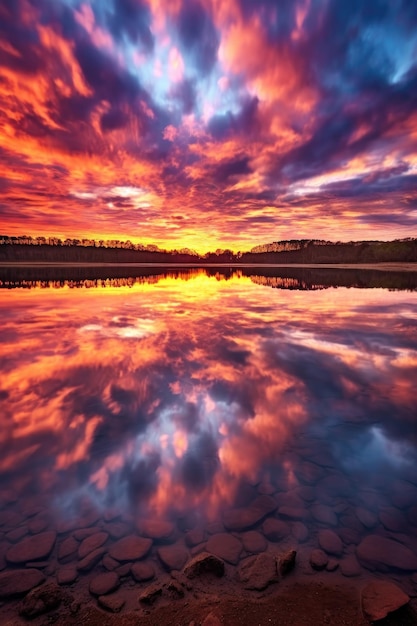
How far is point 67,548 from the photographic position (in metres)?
4.07

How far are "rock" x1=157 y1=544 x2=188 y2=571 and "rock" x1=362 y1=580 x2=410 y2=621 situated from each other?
1.90 metres

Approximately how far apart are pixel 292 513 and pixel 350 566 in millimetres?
950

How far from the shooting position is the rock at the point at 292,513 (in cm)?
462

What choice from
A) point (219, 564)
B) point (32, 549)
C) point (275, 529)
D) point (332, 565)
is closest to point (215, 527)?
point (219, 564)

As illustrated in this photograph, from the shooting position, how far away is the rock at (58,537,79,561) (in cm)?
396

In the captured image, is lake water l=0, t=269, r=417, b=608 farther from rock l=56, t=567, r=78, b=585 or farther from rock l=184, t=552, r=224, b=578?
rock l=184, t=552, r=224, b=578

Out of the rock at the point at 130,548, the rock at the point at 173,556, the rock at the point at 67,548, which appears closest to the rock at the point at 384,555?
the rock at the point at 173,556

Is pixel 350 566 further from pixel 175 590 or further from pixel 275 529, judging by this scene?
pixel 175 590

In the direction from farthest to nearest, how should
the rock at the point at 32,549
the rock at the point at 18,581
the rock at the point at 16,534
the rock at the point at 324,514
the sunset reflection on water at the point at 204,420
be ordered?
1. the sunset reflection on water at the point at 204,420
2. the rock at the point at 324,514
3. the rock at the point at 16,534
4. the rock at the point at 32,549
5. the rock at the point at 18,581

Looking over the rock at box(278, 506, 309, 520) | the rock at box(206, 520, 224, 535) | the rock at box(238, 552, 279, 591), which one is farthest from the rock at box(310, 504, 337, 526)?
the rock at box(206, 520, 224, 535)

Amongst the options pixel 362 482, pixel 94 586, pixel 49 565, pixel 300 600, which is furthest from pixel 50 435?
pixel 362 482

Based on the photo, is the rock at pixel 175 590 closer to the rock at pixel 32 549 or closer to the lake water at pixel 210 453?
the lake water at pixel 210 453

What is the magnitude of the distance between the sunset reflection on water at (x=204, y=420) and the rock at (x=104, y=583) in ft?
2.72

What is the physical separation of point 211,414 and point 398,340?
33.9ft
